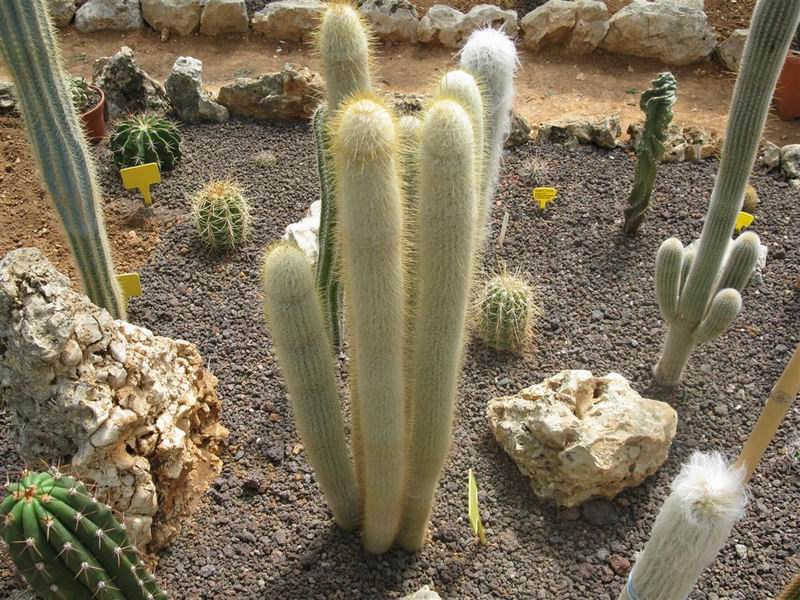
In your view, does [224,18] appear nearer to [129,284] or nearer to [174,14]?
[174,14]

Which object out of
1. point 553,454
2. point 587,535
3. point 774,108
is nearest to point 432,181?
point 553,454

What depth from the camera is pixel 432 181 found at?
2.05m

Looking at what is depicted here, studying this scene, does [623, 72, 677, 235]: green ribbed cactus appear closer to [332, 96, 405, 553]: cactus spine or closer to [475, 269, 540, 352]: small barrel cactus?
[475, 269, 540, 352]: small barrel cactus

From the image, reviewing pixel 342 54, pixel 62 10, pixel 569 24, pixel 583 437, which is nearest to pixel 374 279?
pixel 342 54

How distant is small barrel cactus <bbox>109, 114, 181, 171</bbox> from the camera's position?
5.11 m

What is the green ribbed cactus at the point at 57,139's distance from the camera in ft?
9.78

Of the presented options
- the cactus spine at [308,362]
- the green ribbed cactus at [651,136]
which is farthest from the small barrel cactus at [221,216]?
the green ribbed cactus at [651,136]

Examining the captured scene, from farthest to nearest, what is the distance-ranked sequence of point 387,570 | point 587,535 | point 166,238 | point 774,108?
point 774,108
point 166,238
point 587,535
point 387,570

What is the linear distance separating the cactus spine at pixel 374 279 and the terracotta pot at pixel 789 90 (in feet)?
17.3

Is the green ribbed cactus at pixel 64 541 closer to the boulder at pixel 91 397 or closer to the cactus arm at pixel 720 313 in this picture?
the boulder at pixel 91 397

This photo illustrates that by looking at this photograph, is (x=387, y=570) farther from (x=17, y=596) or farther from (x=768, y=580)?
(x=768, y=580)

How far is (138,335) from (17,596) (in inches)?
40.7

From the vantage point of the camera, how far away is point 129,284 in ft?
13.1

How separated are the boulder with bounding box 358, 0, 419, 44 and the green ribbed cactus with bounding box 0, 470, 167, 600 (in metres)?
6.15
